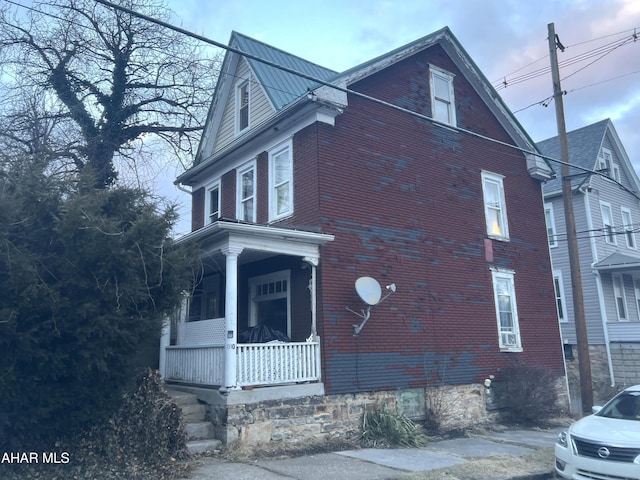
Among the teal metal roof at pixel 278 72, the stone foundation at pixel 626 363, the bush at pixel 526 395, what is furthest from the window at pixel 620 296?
the teal metal roof at pixel 278 72

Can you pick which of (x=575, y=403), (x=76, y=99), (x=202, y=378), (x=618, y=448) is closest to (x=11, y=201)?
(x=202, y=378)

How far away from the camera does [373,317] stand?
11.8 metres

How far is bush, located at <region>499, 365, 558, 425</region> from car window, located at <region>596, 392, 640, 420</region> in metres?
4.73

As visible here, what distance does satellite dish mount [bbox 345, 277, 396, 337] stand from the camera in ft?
36.0

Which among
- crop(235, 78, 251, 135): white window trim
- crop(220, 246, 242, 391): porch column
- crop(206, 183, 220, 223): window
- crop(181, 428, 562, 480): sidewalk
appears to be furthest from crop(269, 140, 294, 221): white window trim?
crop(181, 428, 562, 480): sidewalk

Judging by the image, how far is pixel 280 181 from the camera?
42.7 ft

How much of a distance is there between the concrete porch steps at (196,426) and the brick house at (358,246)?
7.1 inches

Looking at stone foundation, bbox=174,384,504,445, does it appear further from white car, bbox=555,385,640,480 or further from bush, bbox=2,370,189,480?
white car, bbox=555,385,640,480

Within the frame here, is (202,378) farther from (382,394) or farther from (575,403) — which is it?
(575,403)

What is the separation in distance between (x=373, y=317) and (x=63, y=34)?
13.6 meters

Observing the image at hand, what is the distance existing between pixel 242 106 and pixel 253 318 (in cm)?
604

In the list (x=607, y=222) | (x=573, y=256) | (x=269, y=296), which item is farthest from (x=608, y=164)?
(x=269, y=296)

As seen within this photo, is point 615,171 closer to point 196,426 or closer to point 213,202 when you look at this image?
point 213,202

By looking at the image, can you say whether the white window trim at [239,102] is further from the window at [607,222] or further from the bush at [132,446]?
the window at [607,222]
